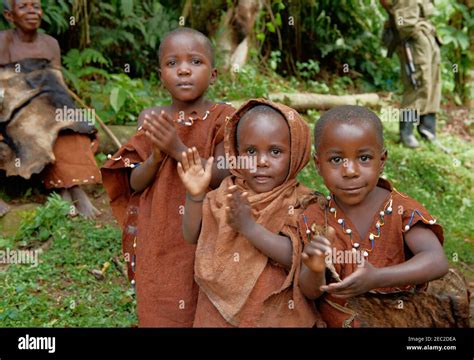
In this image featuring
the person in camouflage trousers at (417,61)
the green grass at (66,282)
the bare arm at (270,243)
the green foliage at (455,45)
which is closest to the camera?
the bare arm at (270,243)

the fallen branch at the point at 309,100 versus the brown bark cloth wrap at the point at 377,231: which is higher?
the brown bark cloth wrap at the point at 377,231

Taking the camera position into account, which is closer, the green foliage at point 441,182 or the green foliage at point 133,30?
the green foliage at point 441,182

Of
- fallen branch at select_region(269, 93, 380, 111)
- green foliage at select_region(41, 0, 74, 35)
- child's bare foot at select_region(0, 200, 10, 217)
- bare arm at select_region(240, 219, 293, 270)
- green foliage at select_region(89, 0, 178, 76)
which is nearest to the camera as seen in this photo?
bare arm at select_region(240, 219, 293, 270)

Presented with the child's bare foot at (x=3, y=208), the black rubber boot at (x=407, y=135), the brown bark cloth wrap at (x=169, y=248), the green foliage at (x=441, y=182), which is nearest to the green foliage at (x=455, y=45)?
the black rubber boot at (x=407, y=135)

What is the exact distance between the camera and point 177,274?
2898mm

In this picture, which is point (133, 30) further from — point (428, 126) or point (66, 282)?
point (66, 282)

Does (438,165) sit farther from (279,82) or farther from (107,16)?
(107,16)

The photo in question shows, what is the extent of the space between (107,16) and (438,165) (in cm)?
413

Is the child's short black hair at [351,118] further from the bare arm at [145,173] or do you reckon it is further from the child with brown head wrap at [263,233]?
the bare arm at [145,173]

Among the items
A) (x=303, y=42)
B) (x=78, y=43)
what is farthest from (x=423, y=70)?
(x=78, y=43)

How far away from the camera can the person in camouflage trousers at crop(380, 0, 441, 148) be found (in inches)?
277

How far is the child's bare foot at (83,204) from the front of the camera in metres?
4.92

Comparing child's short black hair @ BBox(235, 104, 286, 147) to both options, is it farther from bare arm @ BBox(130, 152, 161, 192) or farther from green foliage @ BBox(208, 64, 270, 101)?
green foliage @ BBox(208, 64, 270, 101)

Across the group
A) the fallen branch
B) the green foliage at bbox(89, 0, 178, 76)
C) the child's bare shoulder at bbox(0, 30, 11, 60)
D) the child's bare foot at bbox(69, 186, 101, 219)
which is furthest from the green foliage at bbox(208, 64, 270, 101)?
the child's bare shoulder at bbox(0, 30, 11, 60)
